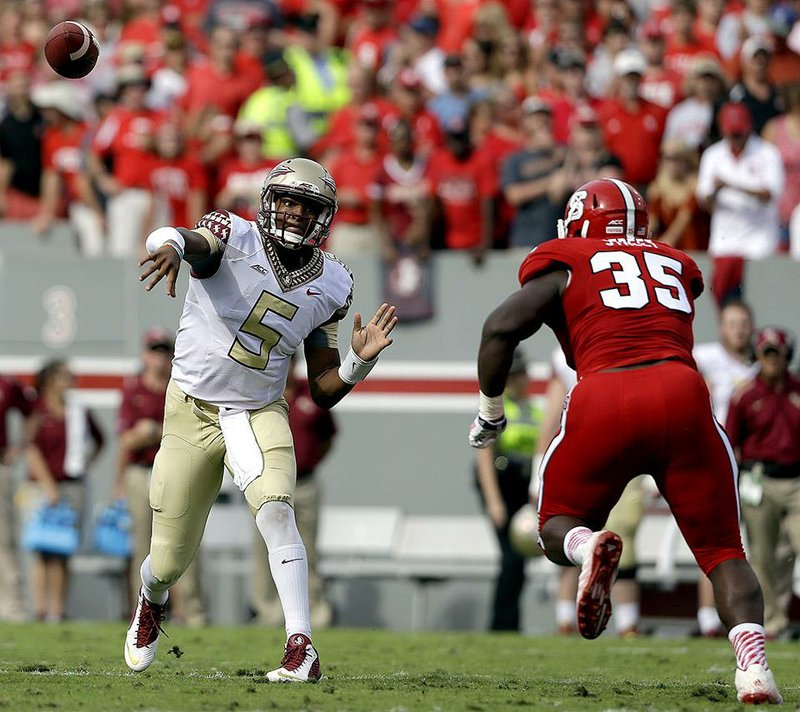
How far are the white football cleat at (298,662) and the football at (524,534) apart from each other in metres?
4.75

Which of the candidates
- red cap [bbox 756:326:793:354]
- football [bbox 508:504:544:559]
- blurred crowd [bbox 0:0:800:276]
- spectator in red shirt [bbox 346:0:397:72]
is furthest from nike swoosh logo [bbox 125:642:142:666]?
spectator in red shirt [bbox 346:0:397:72]

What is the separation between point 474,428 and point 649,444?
2.65 feet

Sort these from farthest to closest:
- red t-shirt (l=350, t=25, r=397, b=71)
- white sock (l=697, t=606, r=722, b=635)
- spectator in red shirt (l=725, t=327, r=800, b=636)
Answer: red t-shirt (l=350, t=25, r=397, b=71) → white sock (l=697, t=606, r=722, b=635) → spectator in red shirt (l=725, t=327, r=800, b=636)

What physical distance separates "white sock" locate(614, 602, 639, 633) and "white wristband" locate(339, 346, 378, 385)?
15.8 ft

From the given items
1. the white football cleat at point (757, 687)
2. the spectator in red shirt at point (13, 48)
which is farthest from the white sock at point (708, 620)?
the spectator in red shirt at point (13, 48)

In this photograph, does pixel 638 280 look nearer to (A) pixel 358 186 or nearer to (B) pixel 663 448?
(B) pixel 663 448

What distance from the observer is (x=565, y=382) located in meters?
10.6

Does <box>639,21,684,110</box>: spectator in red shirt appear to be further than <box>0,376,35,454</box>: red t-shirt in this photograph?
Yes

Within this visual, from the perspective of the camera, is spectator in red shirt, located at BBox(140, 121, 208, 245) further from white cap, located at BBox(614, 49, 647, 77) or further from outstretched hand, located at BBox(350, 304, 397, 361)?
outstretched hand, located at BBox(350, 304, 397, 361)

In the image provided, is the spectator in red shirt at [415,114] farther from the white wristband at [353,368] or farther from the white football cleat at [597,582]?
the white football cleat at [597,582]

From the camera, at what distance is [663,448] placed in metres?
5.66

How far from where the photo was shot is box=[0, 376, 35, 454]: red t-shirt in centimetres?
1210

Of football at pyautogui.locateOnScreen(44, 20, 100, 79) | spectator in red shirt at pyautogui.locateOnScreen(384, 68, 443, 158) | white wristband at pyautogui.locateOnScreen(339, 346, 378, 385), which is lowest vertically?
white wristband at pyautogui.locateOnScreen(339, 346, 378, 385)

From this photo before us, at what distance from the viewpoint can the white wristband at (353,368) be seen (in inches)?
253
